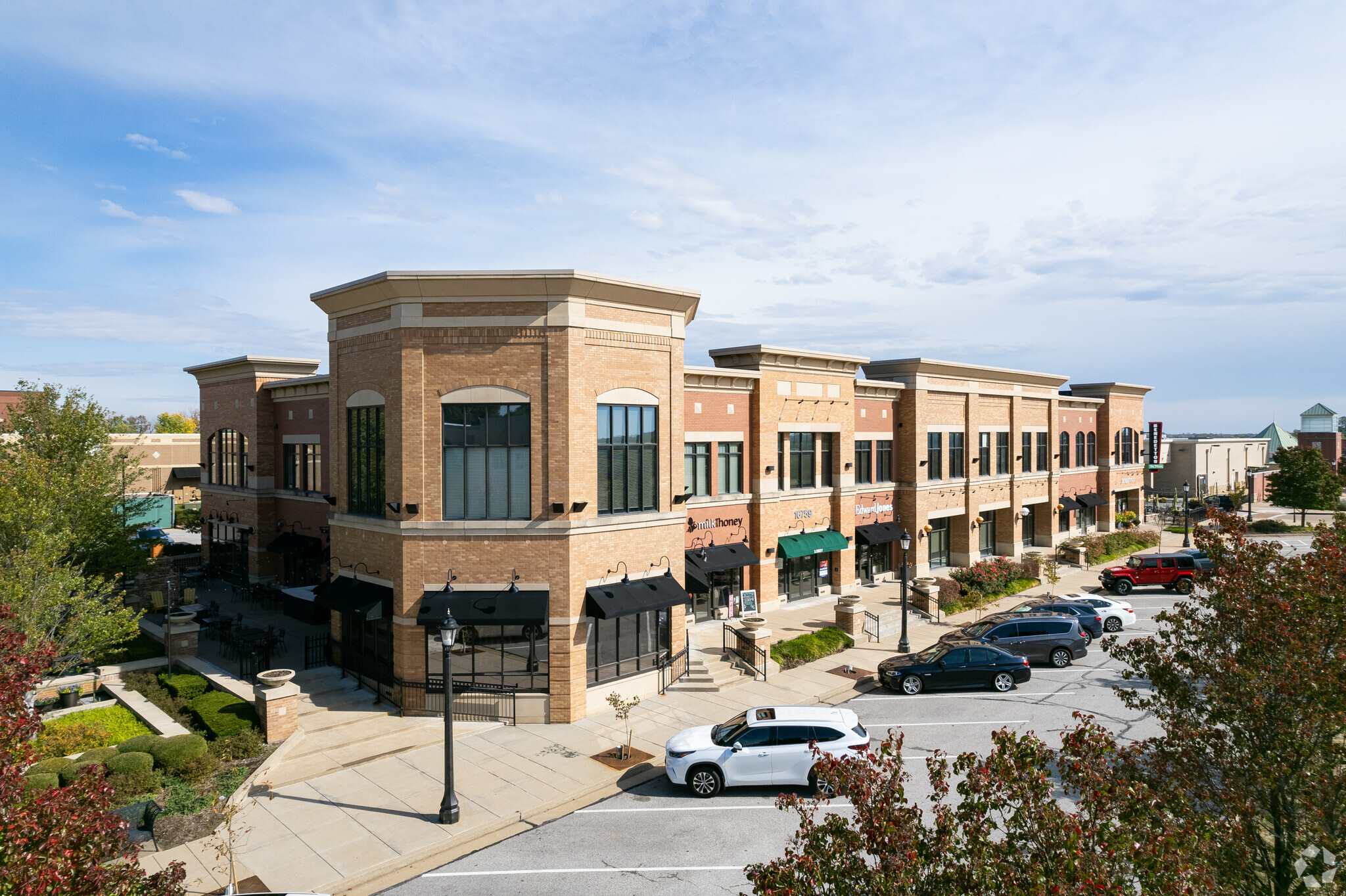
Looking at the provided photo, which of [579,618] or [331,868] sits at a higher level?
[579,618]

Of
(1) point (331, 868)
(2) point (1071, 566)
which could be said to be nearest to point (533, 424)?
(1) point (331, 868)

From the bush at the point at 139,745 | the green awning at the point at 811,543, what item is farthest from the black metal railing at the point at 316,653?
the green awning at the point at 811,543

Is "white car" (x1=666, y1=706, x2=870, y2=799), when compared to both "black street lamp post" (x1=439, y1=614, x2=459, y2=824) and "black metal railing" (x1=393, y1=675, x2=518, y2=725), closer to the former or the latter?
"black street lamp post" (x1=439, y1=614, x2=459, y2=824)

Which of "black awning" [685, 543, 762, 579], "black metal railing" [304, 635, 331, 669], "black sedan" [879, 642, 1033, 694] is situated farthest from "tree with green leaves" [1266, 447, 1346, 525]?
"black metal railing" [304, 635, 331, 669]

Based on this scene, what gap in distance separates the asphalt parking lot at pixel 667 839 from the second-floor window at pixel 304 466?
22.8 meters

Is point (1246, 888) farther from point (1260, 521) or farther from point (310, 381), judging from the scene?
point (1260, 521)

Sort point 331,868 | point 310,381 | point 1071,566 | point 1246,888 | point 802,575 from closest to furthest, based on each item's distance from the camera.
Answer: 1. point 1246,888
2. point 331,868
3. point 310,381
4. point 802,575
5. point 1071,566

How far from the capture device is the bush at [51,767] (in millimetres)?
16500

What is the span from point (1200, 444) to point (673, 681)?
75.7 metres

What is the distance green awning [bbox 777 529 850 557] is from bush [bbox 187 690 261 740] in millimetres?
20898

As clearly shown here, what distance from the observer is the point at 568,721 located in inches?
825

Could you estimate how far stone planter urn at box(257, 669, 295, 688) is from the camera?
19375 mm

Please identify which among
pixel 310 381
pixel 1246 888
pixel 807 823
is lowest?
pixel 1246 888

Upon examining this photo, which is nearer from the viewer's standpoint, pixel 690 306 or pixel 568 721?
pixel 568 721
